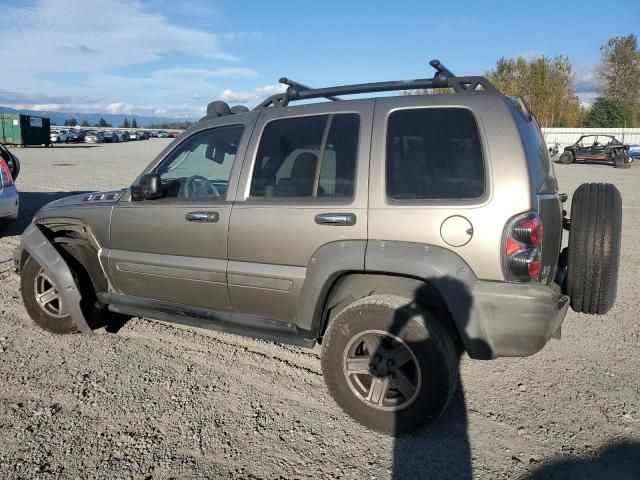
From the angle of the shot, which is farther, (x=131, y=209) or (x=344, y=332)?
(x=131, y=209)

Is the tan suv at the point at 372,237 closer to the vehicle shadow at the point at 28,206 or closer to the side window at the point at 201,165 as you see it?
the side window at the point at 201,165

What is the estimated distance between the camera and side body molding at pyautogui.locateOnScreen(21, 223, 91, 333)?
411 cm

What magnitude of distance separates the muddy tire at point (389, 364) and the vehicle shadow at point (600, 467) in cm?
62

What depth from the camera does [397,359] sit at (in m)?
3.06

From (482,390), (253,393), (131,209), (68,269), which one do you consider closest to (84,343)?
(68,269)

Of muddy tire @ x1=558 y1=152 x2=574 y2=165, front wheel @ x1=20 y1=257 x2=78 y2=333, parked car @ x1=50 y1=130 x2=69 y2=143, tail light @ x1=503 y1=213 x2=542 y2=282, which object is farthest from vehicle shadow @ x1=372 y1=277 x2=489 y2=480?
parked car @ x1=50 y1=130 x2=69 y2=143

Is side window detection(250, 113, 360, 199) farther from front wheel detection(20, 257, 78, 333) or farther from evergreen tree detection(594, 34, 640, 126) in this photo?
evergreen tree detection(594, 34, 640, 126)

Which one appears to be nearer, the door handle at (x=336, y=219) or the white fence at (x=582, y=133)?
the door handle at (x=336, y=219)

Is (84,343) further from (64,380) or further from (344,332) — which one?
(344,332)

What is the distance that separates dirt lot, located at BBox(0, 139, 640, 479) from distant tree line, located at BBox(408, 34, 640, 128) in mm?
48205

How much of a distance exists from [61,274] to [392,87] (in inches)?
116

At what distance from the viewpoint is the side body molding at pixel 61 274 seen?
13.5 feet

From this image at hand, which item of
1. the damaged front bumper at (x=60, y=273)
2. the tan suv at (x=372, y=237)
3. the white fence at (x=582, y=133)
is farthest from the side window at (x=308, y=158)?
the white fence at (x=582, y=133)

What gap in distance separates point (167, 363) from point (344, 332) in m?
1.64
